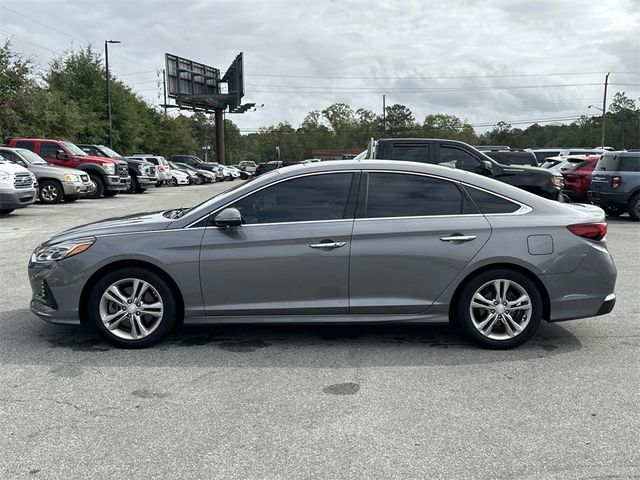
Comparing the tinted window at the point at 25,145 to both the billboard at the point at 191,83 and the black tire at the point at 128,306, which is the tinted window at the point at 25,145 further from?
the billboard at the point at 191,83

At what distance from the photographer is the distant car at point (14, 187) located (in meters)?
14.2

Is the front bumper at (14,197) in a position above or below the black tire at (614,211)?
above

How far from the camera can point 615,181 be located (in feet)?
Result: 48.1

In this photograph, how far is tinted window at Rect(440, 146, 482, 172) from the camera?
460 inches

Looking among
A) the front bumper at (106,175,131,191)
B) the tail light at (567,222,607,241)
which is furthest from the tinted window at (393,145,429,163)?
the front bumper at (106,175,131,191)

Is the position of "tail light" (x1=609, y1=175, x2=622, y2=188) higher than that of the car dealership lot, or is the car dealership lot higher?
"tail light" (x1=609, y1=175, x2=622, y2=188)

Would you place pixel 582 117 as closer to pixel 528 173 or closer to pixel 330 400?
pixel 528 173

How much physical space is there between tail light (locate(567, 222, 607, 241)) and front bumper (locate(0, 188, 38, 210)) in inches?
520

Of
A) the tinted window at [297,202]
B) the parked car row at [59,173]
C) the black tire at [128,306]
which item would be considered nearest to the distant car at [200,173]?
the parked car row at [59,173]

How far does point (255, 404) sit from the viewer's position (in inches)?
156

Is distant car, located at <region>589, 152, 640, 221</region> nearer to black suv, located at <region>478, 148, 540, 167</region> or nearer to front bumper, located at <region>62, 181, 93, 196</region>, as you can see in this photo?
black suv, located at <region>478, 148, 540, 167</region>

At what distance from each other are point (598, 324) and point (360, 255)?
264 centimetres

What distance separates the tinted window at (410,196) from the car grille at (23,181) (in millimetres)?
12116

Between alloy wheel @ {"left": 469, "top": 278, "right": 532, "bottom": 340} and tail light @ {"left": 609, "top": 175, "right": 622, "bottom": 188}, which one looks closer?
alloy wheel @ {"left": 469, "top": 278, "right": 532, "bottom": 340}
